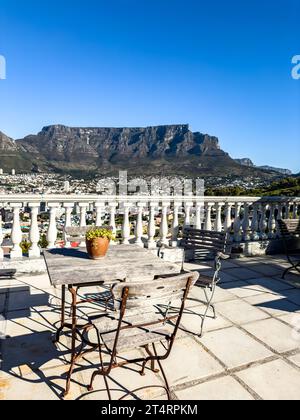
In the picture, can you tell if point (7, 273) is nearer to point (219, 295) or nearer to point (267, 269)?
point (219, 295)

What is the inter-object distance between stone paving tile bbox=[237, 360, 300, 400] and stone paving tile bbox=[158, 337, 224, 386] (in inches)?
10.2

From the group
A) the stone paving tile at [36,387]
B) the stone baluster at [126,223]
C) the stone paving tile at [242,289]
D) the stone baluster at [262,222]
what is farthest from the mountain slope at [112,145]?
the stone paving tile at [36,387]

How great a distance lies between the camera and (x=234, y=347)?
2.98 meters

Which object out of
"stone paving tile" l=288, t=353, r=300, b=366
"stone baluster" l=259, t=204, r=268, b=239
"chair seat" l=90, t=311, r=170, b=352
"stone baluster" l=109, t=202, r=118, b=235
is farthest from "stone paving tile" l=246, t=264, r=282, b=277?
"chair seat" l=90, t=311, r=170, b=352

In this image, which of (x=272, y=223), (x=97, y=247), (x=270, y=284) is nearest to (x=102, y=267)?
(x=97, y=247)

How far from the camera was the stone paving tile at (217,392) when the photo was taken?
224 cm

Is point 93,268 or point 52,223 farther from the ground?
point 52,223

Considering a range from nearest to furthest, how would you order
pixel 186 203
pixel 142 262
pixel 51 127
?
pixel 142 262, pixel 186 203, pixel 51 127

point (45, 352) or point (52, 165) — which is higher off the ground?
point (52, 165)

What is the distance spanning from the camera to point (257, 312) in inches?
150

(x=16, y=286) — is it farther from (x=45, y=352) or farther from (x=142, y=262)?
(x=142, y=262)

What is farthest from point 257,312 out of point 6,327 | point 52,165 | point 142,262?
point 52,165

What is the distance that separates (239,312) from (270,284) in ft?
4.69
